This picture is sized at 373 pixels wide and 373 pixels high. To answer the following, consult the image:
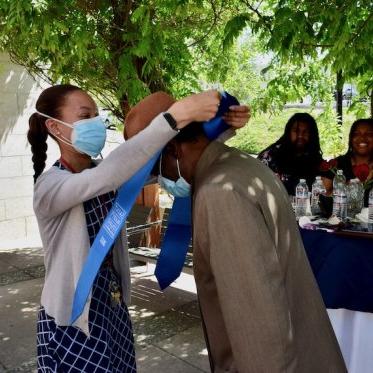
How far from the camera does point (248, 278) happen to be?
1.15 metres

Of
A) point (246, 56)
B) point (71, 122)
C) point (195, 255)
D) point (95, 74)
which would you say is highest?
point (246, 56)

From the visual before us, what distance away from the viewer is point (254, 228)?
116cm

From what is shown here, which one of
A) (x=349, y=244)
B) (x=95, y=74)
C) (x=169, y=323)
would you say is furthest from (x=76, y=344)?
(x=95, y=74)

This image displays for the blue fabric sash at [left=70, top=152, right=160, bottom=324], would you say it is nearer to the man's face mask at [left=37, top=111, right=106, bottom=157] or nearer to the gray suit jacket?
the gray suit jacket

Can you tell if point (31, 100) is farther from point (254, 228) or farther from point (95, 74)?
point (254, 228)

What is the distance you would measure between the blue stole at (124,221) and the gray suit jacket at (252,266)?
0.24m

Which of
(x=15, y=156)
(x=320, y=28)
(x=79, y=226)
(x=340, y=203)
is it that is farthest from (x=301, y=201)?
(x=15, y=156)

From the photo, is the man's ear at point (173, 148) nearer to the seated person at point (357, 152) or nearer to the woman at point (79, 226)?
the woman at point (79, 226)

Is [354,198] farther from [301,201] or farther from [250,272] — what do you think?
[250,272]

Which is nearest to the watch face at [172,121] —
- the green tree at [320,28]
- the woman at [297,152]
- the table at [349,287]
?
the table at [349,287]

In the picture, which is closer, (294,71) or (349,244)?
(349,244)

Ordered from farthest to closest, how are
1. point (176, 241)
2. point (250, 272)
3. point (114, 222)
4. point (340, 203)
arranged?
point (340, 203), point (176, 241), point (114, 222), point (250, 272)

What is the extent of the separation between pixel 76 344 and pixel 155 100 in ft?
3.34

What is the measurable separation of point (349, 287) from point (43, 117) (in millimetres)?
2015
